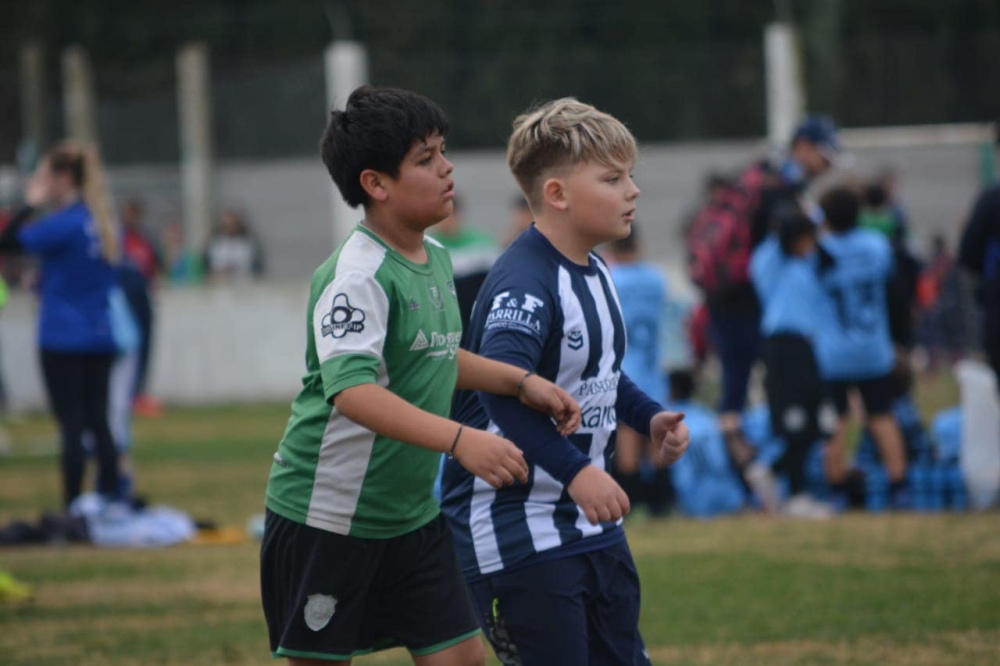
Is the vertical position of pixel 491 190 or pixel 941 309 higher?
pixel 491 190

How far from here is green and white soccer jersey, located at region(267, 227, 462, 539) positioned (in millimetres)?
3799

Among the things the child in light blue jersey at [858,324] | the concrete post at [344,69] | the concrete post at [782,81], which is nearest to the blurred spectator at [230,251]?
the concrete post at [344,69]

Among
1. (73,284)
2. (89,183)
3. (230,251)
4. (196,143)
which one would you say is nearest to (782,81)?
(230,251)

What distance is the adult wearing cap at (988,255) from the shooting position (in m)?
7.58

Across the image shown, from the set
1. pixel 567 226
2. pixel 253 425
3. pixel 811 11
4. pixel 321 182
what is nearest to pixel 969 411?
pixel 567 226

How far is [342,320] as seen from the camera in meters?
3.70

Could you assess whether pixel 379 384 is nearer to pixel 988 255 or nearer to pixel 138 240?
pixel 988 255

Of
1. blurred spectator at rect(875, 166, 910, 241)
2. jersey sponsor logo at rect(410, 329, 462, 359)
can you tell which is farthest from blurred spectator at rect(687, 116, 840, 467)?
jersey sponsor logo at rect(410, 329, 462, 359)

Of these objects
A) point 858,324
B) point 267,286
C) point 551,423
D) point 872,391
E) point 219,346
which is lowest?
point 219,346

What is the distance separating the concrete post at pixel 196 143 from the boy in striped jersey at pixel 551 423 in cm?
1543

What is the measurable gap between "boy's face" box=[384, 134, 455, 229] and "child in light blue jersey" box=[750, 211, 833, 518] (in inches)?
220

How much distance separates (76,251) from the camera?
9133mm

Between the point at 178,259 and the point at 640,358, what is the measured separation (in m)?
11.2

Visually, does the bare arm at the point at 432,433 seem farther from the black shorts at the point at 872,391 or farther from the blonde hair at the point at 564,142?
the black shorts at the point at 872,391
